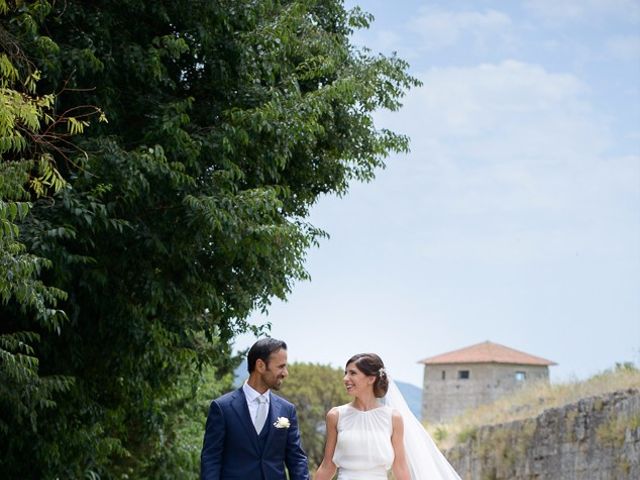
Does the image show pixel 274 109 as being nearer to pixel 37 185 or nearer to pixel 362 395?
pixel 37 185

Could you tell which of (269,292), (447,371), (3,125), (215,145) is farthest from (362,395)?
(447,371)

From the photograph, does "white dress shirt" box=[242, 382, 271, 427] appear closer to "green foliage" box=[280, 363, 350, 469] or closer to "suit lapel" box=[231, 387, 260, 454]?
"suit lapel" box=[231, 387, 260, 454]

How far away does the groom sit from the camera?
6902 mm

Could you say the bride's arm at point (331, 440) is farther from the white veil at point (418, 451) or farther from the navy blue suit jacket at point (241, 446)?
the navy blue suit jacket at point (241, 446)

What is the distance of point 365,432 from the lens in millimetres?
7824

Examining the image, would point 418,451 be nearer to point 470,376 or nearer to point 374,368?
point 374,368

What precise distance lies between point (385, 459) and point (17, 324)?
7.26 m

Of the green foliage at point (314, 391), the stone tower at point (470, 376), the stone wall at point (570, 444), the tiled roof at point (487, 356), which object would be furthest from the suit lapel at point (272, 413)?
the tiled roof at point (487, 356)

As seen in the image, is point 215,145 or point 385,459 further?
point 215,145

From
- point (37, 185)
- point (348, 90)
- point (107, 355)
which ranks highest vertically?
point (348, 90)

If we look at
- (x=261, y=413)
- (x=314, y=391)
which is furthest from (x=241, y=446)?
(x=314, y=391)

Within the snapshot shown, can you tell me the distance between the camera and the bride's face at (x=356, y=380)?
777 cm

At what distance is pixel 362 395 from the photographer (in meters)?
7.91

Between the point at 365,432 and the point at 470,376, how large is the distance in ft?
237
